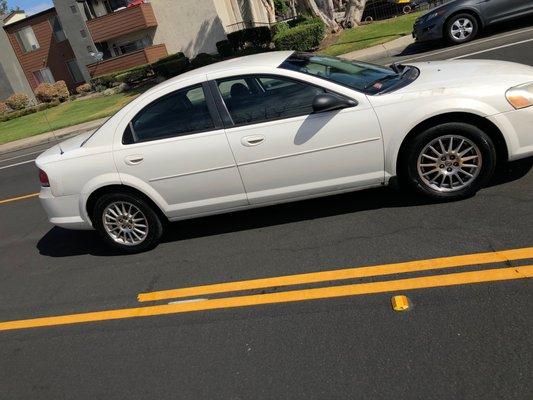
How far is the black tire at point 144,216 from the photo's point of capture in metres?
4.95

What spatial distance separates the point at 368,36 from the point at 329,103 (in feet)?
49.1

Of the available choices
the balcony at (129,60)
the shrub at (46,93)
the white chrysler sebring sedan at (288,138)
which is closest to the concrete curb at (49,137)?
the white chrysler sebring sedan at (288,138)

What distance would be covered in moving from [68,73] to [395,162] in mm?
39720

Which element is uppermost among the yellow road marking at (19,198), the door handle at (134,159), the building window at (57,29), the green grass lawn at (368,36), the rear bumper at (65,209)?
the building window at (57,29)

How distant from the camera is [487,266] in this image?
3.54 meters

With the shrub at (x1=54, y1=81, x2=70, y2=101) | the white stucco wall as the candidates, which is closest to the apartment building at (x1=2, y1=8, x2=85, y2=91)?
the shrub at (x1=54, y1=81, x2=70, y2=101)

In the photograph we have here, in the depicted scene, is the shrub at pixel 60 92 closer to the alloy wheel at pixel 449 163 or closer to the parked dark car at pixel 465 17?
the parked dark car at pixel 465 17

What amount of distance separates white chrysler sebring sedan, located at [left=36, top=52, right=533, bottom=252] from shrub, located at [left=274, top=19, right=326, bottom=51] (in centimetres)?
1477

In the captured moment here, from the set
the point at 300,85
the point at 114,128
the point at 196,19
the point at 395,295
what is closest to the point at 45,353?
the point at 114,128

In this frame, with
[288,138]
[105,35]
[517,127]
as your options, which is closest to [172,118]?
[288,138]

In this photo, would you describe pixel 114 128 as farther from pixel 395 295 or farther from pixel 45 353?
pixel 395 295

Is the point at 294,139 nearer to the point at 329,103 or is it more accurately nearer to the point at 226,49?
the point at 329,103

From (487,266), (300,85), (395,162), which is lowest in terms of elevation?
(487,266)

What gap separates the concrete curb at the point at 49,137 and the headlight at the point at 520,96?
13.3 m
